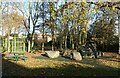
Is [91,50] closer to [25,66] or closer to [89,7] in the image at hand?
[25,66]

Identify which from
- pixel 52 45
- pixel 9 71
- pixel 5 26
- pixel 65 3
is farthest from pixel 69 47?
pixel 65 3

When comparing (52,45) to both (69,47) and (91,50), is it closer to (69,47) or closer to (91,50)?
(69,47)

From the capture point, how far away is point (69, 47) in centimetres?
1714

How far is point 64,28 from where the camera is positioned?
16.0m

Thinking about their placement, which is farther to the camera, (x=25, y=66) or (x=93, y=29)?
(x=93, y=29)

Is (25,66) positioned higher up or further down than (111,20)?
further down

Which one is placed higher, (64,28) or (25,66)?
(64,28)

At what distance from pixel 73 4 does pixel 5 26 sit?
11461 mm

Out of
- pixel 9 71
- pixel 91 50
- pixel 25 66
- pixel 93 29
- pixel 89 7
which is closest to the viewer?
pixel 89 7

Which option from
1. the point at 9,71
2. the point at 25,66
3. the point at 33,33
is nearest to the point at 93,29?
the point at 33,33

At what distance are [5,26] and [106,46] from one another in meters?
7.23

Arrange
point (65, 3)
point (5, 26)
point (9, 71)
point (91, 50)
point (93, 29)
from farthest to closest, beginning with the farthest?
point (93, 29)
point (5, 26)
point (91, 50)
point (9, 71)
point (65, 3)

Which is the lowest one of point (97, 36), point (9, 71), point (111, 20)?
point (9, 71)

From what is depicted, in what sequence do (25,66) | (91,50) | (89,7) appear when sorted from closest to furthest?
1. (89,7)
2. (25,66)
3. (91,50)
